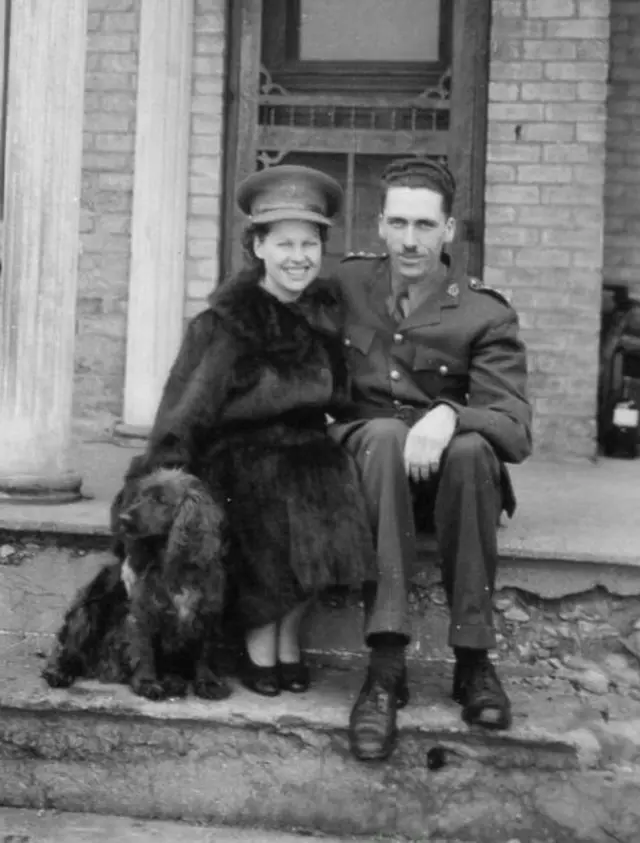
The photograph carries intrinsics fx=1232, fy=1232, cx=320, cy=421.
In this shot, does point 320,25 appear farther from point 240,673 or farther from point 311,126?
point 240,673

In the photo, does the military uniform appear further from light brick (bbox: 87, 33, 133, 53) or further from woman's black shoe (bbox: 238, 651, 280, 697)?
light brick (bbox: 87, 33, 133, 53)

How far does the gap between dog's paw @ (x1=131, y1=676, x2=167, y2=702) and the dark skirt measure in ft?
0.91

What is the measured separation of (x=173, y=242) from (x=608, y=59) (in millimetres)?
2447

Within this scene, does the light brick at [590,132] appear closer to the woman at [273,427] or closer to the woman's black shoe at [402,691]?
the woman at [273,427]

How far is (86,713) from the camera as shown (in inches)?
136

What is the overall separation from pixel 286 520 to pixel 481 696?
72 centimetres

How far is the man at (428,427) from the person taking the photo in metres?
3.37

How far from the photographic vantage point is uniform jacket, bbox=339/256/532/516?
3.72m

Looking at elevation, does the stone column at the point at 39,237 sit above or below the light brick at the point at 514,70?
below

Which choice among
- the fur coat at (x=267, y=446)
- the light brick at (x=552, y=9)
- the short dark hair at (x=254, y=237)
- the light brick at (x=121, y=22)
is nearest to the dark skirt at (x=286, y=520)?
the fur coat at (x=267, y=446)

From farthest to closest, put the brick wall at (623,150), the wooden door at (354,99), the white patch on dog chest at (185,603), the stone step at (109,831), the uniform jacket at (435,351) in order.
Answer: the brick wall at (623,150)
the wooden door at (354,99)
the uniform jacket at (435,351)
the white patch on dog chest at (185,603)
the stone step at (109,831)

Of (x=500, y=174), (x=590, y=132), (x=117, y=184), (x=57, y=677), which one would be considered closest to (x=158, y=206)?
(x=117, y=184)

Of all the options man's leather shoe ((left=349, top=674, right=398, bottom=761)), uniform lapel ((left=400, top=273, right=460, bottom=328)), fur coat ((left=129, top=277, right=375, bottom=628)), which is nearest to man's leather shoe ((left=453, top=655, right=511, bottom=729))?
man's leather shoe ((left=349, top=674, right=398, bottom=761))

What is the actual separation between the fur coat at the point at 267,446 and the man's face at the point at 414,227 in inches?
12.4
